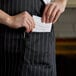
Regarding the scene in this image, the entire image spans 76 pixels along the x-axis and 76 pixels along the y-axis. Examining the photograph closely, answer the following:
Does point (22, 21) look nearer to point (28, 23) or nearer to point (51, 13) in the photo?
point (28, 23)

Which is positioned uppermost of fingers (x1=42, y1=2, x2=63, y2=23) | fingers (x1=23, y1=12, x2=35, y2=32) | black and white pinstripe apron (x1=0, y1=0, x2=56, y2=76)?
fingers (x1=42, y1=2, x2=63, y2=23)

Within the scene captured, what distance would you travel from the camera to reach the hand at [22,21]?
0.99 meters

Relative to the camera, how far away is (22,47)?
104 cm

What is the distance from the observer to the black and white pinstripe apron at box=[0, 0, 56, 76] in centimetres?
103

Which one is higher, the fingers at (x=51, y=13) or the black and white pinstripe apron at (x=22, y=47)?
the fingers at (x=51, y=13)

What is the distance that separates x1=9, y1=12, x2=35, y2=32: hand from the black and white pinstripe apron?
0.04m

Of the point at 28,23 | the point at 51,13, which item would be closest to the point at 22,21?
the point at 28,23

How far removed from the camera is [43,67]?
3.49 ft

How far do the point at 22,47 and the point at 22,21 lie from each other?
11 centimetres

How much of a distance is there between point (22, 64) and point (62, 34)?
1.15m

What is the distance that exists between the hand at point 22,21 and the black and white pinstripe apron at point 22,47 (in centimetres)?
4

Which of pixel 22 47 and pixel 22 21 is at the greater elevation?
pixel 22 21

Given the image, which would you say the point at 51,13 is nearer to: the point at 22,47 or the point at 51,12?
the point at 51,12

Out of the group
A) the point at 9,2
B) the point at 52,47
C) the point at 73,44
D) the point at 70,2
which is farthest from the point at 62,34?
the point at 9,2
